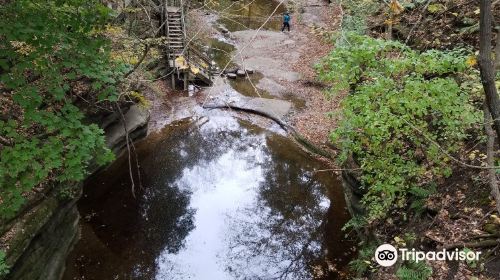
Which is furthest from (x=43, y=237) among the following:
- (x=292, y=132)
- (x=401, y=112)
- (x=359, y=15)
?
(x=359, y=15)

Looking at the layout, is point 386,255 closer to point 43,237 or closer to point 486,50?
point 486,50

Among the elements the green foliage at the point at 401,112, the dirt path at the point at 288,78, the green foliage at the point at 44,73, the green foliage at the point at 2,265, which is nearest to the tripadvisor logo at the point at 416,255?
the green foliage at the point at 401,112

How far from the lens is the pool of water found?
428 inches

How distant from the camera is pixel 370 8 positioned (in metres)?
20.7

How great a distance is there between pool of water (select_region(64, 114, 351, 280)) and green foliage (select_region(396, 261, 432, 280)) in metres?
3.85

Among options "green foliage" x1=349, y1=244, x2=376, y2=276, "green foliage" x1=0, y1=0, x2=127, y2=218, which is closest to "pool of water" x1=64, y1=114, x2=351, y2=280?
"green foliage" x1=349, y1=244, x2=376, y2=276

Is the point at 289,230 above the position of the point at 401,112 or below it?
below

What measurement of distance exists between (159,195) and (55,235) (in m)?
4.02

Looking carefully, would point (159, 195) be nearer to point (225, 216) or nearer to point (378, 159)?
point (225, 216)

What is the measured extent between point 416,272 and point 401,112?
10.0 ft

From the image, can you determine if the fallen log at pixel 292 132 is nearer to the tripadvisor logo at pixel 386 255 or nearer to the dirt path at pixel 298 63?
the dirt path at pixel 298 63

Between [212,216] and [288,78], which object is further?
[288,78]

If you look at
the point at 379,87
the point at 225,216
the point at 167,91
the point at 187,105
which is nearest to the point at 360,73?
the point at 379,87

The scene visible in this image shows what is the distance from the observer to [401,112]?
25.6 ft
